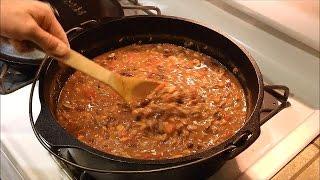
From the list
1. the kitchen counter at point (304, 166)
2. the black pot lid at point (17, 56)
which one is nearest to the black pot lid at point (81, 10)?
the black pot lid at point (17, 56)

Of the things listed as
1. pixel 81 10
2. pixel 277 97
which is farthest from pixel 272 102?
pixel 81 10

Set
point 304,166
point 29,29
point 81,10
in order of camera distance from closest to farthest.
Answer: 1. point 29,29
2. point 304,166
3. point 81,10

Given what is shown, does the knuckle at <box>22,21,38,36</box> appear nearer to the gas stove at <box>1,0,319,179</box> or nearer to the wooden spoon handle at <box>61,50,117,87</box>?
the wooden spoon handle at <box>61,50,117,87</box>

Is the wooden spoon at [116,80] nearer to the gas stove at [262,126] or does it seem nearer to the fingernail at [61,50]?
the fingernail at [61,50]

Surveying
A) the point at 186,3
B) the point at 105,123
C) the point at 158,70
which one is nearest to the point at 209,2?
the point at 186,3

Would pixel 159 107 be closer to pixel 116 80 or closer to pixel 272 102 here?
pixel 116 80

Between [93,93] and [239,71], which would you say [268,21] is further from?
[93,93]
